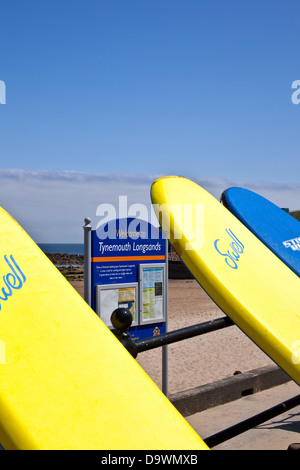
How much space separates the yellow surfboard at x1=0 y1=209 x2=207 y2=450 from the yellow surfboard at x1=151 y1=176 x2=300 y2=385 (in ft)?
1.77

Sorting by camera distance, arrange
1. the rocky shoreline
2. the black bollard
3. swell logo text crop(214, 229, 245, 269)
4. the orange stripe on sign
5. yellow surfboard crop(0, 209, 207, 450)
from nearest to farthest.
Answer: yellow surfboard crop(0, 209, 207, 450) → the black bollard → swell logo text crop(214, 229, 245, 269) → the orange stripe on sign → the rocky shoreline

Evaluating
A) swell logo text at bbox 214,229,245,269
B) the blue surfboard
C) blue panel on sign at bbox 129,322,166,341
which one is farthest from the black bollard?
blue panel on sign at bbox 129,322,166,341

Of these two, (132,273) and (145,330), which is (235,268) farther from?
(145,330)

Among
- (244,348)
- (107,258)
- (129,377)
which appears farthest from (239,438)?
(244,348)

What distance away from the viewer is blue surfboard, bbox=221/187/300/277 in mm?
2332

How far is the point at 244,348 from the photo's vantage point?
8.62 metres

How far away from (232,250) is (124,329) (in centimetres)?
61

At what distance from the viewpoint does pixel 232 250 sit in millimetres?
1915

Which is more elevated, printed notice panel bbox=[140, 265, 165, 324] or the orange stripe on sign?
the orange stripe on sign

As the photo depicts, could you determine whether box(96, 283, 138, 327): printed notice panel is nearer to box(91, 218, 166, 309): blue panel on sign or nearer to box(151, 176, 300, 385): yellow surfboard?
box(91, 218, 166, 309): blue panel on sign

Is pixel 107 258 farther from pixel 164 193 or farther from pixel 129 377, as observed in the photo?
pixel 129 377

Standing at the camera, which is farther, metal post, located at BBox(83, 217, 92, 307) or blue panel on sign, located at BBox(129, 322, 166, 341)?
blue panel on sign, located at BBox(129, 322, 166, 341)

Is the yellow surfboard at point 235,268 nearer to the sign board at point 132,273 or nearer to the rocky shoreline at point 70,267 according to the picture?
the sign board at point 132,273

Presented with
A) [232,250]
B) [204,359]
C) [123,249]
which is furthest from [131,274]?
[204,359]
